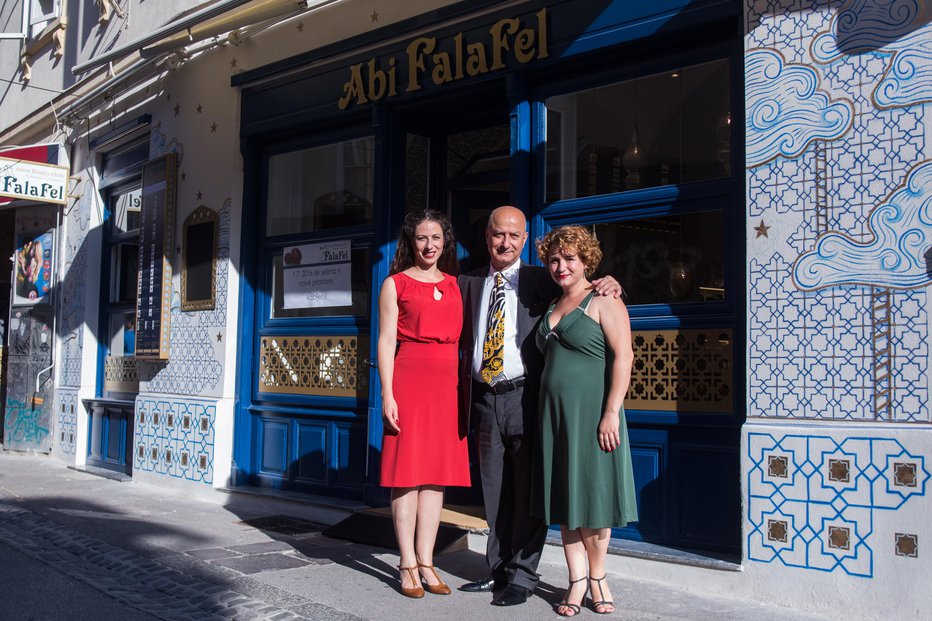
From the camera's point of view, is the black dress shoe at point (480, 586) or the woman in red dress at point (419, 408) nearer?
the woman in red dress at point (419, 408)


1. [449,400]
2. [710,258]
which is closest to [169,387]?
[449,400]

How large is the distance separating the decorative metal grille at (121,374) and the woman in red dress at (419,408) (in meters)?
5.68

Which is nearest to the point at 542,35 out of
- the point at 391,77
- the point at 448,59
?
the point at 448,59

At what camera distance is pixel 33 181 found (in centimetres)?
1034

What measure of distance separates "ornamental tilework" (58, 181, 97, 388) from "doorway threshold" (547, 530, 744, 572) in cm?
691

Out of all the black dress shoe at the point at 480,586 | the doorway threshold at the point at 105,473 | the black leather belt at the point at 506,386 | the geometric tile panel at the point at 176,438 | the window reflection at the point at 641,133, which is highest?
the window reflection at the point at 641,133

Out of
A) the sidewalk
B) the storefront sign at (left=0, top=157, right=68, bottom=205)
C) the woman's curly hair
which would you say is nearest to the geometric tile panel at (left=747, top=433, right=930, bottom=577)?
the sidewalk

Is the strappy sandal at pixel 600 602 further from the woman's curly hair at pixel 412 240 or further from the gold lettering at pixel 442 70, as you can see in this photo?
the gold lettering at pixel 442 70

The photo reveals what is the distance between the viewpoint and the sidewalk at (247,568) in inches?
174

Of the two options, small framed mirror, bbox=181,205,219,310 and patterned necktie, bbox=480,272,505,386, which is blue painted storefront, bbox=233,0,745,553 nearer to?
small framed mirror, bbox=181,205,219,310

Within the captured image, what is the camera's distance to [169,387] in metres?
8.66

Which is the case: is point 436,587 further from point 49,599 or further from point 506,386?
point 49,599

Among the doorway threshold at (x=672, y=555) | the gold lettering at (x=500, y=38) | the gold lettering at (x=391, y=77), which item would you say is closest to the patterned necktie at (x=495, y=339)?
the doorway threshold at (x=672, y=555)

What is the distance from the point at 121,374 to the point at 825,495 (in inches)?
297
